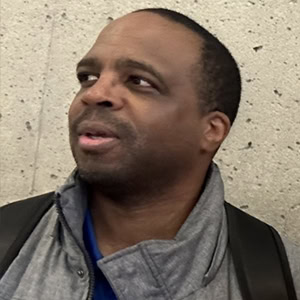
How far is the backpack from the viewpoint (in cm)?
98

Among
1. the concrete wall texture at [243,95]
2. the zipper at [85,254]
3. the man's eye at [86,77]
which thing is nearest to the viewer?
the zipper at [85,254]

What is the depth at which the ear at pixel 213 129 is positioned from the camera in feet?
3.49

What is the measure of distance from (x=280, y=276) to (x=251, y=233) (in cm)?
10

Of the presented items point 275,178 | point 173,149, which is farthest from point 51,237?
point 275,178

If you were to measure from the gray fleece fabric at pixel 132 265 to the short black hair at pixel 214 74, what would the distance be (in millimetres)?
180

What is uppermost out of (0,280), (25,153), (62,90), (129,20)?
(129,20)

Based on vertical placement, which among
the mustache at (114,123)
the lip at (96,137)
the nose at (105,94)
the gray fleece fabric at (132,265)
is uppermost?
the nose at (105,94)

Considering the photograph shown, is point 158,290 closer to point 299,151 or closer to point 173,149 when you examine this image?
point 173,149

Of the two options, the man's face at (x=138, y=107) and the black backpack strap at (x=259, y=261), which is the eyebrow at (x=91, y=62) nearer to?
the man's face at (x=138, y=107)

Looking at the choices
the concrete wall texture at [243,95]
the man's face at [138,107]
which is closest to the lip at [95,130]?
the man's face at [138,107]

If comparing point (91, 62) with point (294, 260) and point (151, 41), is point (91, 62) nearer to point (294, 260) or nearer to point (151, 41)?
point (151, 41)

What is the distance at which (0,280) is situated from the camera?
0.96 metres

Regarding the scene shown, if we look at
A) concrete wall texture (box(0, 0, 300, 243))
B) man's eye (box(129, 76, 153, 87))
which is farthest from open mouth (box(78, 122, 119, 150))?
concrete wall texture (box(0, 0, 300, 243))

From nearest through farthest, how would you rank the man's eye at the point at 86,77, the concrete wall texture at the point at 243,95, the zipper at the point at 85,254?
the zipper at the point at 85,254 < the man's eye at the point at 86,77 < the concrete wall texture at the point at 243,95
